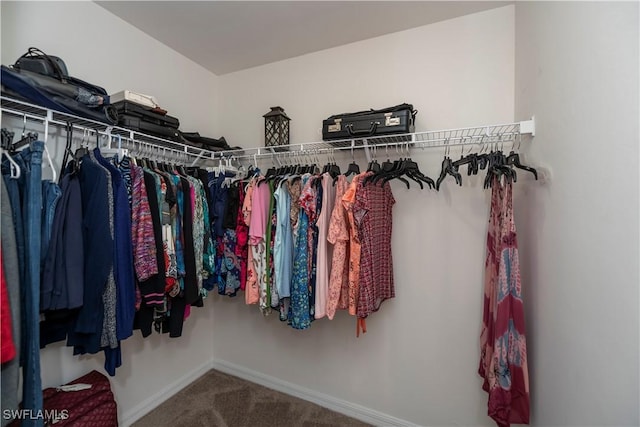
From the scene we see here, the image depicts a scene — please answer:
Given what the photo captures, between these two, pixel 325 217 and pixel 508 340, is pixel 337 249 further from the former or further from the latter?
pixel 508 340


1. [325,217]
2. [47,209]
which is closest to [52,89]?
[47,209]

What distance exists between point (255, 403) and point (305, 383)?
0.39 metres

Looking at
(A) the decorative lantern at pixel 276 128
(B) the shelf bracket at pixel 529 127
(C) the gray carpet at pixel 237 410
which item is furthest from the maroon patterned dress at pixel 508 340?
(A) the decorative lantern at pixel 276 128

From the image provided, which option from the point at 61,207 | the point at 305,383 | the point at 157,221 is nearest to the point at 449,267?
the point at 305,383

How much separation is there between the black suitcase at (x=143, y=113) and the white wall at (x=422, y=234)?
2.83 ft

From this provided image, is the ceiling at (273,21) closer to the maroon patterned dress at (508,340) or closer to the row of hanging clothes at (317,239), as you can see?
the row of hanging clothes at (317,239)

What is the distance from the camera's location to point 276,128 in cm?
195

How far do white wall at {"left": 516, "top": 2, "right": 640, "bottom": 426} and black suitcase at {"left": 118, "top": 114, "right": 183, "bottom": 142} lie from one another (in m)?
1.89

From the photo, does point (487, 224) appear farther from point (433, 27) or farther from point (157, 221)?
point (157, 221)

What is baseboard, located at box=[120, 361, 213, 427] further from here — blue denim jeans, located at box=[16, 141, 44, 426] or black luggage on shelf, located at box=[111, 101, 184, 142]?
black luggage on shelf, located at box=[111, 101, 184, 142]

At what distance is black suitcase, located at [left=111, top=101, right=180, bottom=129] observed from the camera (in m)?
1.45

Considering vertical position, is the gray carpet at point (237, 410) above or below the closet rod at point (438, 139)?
below

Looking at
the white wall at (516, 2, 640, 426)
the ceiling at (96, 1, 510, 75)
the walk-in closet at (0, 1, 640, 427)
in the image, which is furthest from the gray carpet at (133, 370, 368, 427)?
the ceiling at (96, 1, 510, 75)

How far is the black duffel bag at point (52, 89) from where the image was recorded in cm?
104
